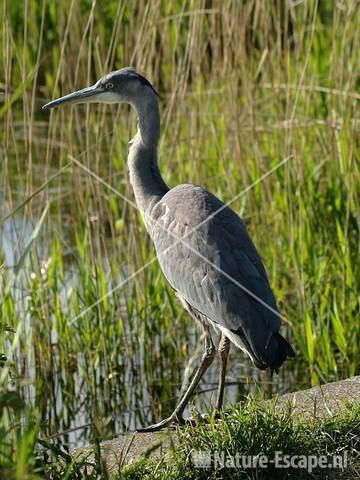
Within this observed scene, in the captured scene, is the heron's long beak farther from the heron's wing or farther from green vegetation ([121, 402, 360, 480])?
green vegetation ([121, 402, 360, 480])

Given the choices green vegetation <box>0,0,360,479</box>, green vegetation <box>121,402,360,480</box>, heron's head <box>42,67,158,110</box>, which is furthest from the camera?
green vegetation <box>0,0,360,479</box>

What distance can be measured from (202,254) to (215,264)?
8 cm

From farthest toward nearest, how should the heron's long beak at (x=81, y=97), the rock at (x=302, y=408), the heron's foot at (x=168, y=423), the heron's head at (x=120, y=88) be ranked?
the heron's head at (x=120, y=88) < the heron's long beak at (x=81, y=97) < the heron's foot at (x=168, y=423) < the rock at (x=302, y=408)

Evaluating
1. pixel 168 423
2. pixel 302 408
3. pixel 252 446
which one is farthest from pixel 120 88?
pixel 252 446

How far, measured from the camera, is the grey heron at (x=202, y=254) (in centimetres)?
330

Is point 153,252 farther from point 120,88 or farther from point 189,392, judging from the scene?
point 189,392

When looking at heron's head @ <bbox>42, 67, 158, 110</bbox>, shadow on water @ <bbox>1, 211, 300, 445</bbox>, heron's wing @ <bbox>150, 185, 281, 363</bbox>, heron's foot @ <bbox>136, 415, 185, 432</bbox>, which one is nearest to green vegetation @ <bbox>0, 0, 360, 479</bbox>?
shadow on water @ <bbox>1, 211, 300, 445</bbox>

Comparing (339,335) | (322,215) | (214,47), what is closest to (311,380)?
(339,335)

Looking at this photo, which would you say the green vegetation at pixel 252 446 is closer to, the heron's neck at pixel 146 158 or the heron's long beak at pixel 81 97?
the heron's neck at pixel 146 158

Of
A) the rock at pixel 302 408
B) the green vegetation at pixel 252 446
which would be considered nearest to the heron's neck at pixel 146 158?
the rock at pixel 302 408

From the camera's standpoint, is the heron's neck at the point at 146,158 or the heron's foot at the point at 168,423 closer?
the heron's foot at the point at 168,423

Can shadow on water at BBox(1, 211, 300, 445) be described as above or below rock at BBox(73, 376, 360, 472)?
above

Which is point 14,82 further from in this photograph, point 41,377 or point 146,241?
point 41,377

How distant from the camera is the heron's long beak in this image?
12.7ft
